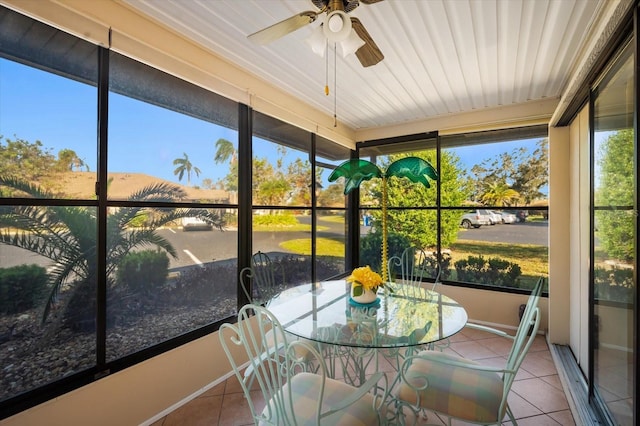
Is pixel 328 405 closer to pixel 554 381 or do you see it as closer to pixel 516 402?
pixel 516 402

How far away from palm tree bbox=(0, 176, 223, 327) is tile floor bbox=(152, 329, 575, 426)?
992 millimetres

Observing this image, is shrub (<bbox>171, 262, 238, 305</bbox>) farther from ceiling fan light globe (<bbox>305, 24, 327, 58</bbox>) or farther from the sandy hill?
ceiling fan light globe (<bbox>305, 24, 327, 58</bbox>)

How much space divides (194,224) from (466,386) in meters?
2.11

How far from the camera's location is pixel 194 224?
89.7 inches

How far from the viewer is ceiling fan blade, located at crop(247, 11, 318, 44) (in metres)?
1.39

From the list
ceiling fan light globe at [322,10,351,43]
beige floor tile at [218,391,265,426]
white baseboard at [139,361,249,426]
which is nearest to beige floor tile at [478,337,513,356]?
beige floor tile at [218,391,265,426]

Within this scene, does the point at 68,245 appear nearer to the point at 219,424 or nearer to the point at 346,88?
the point at 219,424

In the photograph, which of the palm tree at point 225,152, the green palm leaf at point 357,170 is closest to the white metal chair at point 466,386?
the green palm leaf at point 357,170

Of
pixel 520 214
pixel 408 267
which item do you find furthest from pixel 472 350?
pixel 520 214

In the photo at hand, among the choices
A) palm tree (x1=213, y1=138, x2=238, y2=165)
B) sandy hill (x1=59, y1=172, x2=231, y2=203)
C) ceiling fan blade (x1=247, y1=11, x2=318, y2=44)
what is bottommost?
sandy hill (x1=59, y1=172, x2=231, y2=203)

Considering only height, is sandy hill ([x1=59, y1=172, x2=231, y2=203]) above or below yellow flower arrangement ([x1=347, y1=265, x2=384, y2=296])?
above

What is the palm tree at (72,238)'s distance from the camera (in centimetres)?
147

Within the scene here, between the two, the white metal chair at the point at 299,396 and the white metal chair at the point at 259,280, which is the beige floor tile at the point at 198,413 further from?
the white metal chair at the point at 299,396

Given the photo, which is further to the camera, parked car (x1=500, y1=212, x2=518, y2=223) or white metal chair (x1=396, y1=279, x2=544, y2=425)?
parked car (x1=500, y1=212, x2=518, y2=223)
